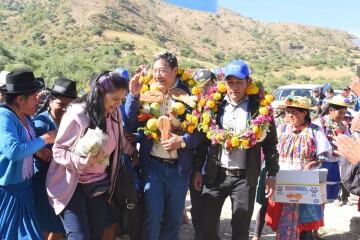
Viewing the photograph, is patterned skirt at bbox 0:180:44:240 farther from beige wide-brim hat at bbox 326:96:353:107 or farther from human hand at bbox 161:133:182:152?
beige wide-brim hat at bbox 326:96:353:107

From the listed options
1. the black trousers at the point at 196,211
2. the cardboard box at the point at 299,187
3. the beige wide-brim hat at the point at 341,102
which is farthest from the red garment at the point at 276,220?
the beige wide-brim hat at the point at 341,102

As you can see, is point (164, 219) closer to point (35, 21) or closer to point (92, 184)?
point (92, 184)

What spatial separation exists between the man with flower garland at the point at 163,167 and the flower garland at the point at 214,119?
0.10 metres

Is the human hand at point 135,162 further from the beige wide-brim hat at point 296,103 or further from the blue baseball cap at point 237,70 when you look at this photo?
the beige wide-brim hat at point 296,103

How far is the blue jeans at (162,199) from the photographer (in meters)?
3.68

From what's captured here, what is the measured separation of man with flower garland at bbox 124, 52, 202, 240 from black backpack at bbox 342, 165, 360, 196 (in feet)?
5.58

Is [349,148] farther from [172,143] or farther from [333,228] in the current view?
[333,228]

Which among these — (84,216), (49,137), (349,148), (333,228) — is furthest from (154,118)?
(333,228)

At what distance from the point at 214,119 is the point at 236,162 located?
493mm

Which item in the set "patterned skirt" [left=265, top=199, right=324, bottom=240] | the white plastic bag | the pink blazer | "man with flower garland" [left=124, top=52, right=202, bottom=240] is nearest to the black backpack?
"patterned skirt" [left=265, top=199, right=324, bottom=240]

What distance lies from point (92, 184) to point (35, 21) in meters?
72.5

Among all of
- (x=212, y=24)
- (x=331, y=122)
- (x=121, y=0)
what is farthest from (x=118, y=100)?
(x=212, y=24)

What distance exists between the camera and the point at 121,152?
3.48m

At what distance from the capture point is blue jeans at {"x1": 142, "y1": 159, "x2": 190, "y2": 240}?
3.68 m
